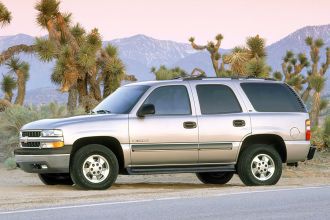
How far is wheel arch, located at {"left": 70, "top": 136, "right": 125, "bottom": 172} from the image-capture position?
12.6 meters

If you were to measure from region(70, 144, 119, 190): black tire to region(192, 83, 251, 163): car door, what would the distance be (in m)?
1.54

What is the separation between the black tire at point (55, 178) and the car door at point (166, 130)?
65.6 inches

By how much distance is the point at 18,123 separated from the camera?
22.8 m

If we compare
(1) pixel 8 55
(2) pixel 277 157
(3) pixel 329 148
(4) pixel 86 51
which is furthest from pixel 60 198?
(1) pixel 8 55

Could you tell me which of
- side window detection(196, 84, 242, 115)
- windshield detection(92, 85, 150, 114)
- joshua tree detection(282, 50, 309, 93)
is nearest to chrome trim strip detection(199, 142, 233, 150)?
side window detection(196, 84, 242, 115)

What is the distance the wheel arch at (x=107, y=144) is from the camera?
1262 centimetres

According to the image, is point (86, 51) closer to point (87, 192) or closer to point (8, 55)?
point (8, 55)

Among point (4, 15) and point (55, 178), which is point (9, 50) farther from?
point (55, 178)

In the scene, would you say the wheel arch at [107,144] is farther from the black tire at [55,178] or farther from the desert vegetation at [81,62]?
the desert vegetation at [81,62]

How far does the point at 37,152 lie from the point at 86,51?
16396 millimetres

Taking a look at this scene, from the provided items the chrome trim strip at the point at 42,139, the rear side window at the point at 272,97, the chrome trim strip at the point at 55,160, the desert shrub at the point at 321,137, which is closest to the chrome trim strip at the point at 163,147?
the chrome trim strip at the point at 55,160

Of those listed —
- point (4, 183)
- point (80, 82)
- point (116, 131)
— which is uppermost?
point (80, 82)

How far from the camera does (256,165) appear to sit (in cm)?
1358

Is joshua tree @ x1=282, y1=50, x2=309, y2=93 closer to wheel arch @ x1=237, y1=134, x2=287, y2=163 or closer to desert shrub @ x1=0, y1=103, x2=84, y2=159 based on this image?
desert shrub @ x1=0, y1=103, x2=84, y2=159
